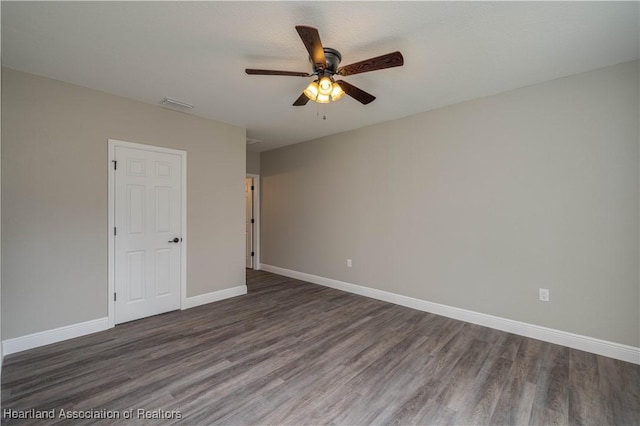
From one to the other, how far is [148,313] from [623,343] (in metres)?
4.98

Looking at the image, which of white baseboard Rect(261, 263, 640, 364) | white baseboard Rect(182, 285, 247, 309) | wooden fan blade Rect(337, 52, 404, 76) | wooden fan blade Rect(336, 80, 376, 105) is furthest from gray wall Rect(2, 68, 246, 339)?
white baseboard Rect(261, 263, 640, 364)

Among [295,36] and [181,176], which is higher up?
[295,36]

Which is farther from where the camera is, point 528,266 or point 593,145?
point 528,266

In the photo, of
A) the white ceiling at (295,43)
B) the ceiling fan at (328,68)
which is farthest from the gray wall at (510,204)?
the ceiling fan at (328,68)

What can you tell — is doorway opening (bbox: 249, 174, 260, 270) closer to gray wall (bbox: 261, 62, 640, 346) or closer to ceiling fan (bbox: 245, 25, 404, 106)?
gray wall (bbox: 261, 62, 640, 346)

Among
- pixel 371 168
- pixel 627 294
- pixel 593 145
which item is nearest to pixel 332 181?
pixel 371 168

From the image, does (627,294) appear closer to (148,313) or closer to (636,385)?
(636,385)

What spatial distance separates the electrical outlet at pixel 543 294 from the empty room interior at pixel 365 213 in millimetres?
25

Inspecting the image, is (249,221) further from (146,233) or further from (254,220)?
(146,233)

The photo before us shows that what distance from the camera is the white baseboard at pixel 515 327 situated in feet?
8.17

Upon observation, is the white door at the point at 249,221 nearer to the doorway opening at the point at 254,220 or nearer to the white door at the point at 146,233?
the doorway opening at the point at 254,220

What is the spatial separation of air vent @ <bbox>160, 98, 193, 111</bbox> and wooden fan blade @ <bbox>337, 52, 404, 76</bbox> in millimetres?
2267

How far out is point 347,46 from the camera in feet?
7.37

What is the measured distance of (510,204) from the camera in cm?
305
